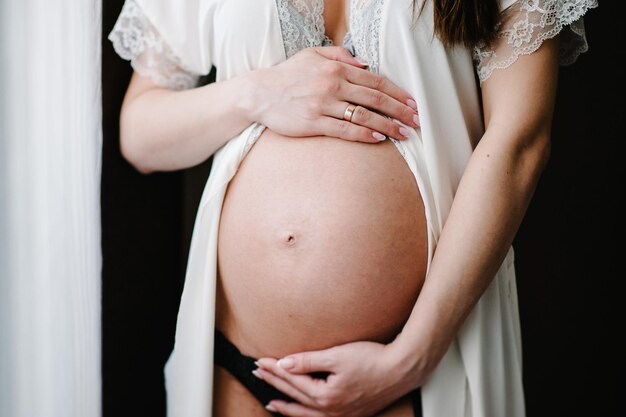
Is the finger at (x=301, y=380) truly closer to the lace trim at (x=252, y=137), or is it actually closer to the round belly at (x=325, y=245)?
the round belly at (x=325, y=245)

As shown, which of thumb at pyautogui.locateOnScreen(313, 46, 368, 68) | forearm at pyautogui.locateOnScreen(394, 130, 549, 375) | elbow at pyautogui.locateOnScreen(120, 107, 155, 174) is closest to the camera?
forearm at pyautogui.locateOnScreen(394, 130, 549, 375)

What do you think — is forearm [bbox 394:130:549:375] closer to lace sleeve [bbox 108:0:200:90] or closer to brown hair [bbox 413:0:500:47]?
brown hair [bbox 413:0:500:47]

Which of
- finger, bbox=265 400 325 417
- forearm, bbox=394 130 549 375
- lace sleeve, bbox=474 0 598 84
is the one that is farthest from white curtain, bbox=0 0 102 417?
lace sleeve, bbox=474 0 598 84

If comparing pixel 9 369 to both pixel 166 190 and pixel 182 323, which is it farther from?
pixel 166 190

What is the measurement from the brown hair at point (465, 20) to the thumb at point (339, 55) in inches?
4.8

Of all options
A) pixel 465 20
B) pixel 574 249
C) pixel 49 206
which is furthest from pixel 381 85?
pixel 574 249

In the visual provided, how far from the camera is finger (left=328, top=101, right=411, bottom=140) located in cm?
91

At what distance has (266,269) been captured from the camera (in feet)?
2.93

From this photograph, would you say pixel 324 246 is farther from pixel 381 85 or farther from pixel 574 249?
pixel 574 249

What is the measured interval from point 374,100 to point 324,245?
233 mm

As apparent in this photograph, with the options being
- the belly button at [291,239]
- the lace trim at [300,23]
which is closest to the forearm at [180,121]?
the lace trim at [300,23]

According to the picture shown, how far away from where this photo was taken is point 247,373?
938 mm

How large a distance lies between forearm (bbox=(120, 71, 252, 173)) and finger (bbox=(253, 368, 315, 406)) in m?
0.38

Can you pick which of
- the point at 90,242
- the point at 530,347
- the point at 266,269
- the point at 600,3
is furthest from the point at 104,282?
the point at 600,3
